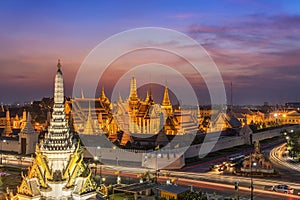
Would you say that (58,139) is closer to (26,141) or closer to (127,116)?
(26,141)

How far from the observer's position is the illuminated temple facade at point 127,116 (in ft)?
179

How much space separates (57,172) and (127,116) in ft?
135

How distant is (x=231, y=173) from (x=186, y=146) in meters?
6.46

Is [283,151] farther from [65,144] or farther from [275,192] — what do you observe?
[65,144]

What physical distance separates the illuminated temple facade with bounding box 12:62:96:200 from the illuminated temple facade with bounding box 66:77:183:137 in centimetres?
3247

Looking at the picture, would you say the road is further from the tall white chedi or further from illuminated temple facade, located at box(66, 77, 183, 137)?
illuminated temple facade, located at box(66, 77, 183, 137)

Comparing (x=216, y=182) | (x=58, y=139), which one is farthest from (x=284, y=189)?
(x=58, y=139)

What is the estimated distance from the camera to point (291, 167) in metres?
37.2

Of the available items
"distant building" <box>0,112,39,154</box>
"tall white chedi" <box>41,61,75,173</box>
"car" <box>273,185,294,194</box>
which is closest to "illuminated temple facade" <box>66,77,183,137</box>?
"distant building" <box>0,112,39,154</box>

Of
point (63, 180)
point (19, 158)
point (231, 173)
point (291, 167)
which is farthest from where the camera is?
point (19, 158)

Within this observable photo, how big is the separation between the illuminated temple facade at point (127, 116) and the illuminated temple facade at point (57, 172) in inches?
1278

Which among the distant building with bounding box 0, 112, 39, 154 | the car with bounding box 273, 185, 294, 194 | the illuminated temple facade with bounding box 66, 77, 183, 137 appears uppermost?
the illuminated temple facade with bounding box 66, 77, 183, 137

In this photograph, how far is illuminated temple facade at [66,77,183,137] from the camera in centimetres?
5450

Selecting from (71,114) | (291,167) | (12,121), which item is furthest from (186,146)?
(12,121)
